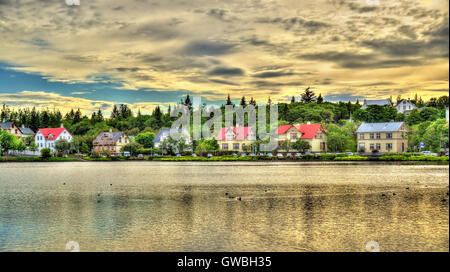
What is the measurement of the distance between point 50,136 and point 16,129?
6751 mm

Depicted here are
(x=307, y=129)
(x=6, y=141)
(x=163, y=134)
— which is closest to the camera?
(x=307, y=129)

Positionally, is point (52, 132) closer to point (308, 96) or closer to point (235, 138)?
point (235, 138)

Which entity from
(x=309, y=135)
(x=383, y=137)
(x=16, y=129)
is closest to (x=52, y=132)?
(x=16, y=129)

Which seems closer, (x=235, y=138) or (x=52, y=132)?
(x=235, y=138)

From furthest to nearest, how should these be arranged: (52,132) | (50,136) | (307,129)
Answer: (52,132) → (50,136) → (307,129)

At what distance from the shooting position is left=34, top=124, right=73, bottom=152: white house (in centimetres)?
8830

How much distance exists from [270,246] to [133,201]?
960 cm

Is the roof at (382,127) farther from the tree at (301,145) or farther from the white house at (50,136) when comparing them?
the white house at (50,136)

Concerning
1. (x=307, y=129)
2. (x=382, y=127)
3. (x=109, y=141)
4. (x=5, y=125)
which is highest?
(x=5, y=125)

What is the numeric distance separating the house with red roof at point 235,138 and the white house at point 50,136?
103ft

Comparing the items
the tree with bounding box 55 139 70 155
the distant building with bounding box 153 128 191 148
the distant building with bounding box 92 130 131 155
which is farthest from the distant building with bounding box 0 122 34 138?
the distant building with bounding box 153 128 191 148

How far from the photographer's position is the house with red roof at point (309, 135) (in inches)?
2842

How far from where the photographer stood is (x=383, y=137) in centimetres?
6981

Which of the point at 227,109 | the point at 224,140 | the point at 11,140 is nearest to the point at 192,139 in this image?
the point at 224,140
